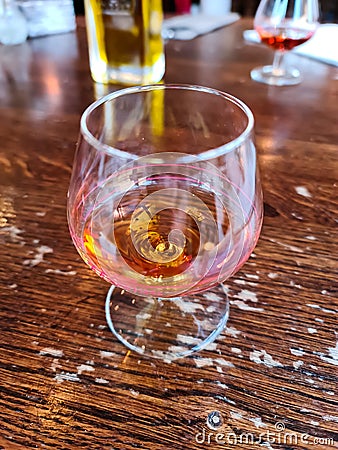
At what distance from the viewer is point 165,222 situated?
312 millimetres

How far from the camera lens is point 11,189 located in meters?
0.43

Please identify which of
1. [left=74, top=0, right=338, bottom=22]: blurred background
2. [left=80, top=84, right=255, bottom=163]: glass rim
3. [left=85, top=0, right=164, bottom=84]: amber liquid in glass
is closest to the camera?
[left=80, top=84, right=255, bottom=163]: glass rim

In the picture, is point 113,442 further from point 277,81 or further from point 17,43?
point 17,43

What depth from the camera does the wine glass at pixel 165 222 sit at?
0.27m

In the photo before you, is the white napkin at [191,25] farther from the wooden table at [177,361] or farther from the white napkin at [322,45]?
the wooden table at [177,361]

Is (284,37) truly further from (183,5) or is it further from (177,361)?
(183,5)

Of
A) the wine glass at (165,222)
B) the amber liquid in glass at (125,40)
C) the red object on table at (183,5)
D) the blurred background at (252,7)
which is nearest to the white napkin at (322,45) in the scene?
the amber liquid in glass at (125,40)

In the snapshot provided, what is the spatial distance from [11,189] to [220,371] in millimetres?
255

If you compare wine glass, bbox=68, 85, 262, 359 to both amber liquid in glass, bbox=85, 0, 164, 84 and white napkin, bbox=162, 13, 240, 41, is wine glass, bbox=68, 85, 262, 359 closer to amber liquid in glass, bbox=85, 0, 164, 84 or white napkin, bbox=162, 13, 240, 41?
amber liquid in glass, bbox=85, 0, 164, 84

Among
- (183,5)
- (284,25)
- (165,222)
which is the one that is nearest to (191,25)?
(284,25)

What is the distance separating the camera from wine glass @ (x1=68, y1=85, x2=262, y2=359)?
0.89 ft

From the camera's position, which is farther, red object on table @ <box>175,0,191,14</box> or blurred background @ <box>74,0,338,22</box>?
blurred background @ <box>74,0,338,22</box>

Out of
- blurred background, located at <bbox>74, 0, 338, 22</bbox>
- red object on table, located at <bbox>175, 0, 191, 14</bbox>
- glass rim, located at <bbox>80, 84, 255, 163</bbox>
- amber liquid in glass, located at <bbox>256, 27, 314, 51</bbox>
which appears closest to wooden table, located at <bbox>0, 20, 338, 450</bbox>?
glass rim, located at <bbox>80, 84, 255, 163</bbox>

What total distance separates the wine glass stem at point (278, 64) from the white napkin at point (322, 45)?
5cm
